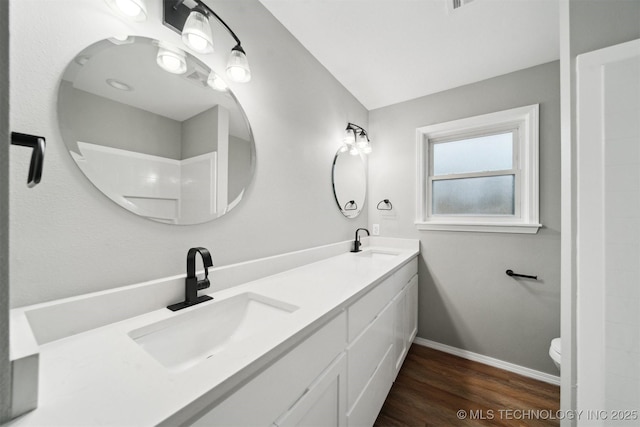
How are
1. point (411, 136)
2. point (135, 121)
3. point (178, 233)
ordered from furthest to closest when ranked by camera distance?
point (411, 136)
point (178, 233)
point (135, 121)

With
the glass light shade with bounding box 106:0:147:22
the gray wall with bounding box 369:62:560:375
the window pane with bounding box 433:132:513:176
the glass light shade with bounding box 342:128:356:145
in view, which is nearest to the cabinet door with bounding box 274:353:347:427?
the glass light shade with bounding box 106:0:147:22

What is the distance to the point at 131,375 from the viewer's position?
510 millimetres

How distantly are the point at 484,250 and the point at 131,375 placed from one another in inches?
94.8

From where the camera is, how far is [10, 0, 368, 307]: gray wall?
2.07ft

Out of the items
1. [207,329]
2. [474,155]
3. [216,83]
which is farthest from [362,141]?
[207,329]

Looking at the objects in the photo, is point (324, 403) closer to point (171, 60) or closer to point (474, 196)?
point (171, 60)

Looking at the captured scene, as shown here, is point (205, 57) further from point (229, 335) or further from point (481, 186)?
point (481, 186)

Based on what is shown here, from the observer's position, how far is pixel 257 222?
1292 millimetres

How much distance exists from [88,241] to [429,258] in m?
2.41

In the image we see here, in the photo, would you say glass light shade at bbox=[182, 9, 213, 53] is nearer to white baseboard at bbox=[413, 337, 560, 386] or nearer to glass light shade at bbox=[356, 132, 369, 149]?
Result: glass light shade at bbox=[356, 132, 369, 149]

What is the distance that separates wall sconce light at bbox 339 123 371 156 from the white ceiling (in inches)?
16.9

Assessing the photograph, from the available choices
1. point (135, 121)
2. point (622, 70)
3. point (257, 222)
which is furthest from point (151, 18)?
point (622, 70)

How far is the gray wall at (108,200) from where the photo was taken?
2.07ft

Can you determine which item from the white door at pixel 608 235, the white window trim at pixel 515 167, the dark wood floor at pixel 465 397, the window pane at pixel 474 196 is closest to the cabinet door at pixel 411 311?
the dark wood floor at pixel 465 397
